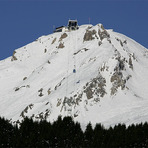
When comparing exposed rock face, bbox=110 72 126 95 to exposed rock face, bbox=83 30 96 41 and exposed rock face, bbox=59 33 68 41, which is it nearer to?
exposed rock face, bbox=83 30 96 41

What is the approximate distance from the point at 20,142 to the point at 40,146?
371 centimetres

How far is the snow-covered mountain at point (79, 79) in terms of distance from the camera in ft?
408

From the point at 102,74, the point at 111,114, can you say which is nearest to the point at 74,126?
the point at 111,114

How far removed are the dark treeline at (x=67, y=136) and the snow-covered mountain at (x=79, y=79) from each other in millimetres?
24684

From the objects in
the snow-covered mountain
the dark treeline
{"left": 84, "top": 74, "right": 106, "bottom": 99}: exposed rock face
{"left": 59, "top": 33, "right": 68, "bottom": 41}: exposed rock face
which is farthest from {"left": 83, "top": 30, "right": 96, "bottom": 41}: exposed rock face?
the dark treeline

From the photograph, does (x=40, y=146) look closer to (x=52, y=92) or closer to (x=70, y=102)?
(x=70, y=102)

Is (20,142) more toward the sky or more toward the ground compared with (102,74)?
more toward the ground

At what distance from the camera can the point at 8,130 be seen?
83875mm

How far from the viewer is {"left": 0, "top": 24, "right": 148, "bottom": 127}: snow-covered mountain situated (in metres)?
124

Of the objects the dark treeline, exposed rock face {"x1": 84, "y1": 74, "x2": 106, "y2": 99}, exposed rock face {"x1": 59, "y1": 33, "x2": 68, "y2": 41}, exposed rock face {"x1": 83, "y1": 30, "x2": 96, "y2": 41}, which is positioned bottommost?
the dark treeline

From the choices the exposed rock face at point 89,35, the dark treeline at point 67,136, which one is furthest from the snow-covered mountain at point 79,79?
the dark treeline at point 67,136

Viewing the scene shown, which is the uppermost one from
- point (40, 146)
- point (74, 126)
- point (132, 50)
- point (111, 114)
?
point (132, 50)

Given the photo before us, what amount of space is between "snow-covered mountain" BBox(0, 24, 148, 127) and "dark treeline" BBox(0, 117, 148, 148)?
81.0 ft

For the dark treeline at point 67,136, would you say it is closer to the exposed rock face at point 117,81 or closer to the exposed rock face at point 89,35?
the exposed rock face at point 117,81
